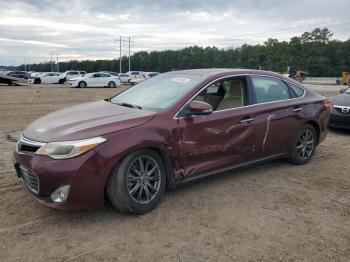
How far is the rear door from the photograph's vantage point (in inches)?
210

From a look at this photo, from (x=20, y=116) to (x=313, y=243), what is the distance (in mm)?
10137

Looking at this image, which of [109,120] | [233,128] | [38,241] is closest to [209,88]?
[233,128]

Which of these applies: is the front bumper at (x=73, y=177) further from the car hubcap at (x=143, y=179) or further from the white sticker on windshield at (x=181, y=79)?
the white sticker on windshield at (x=181, y=79)

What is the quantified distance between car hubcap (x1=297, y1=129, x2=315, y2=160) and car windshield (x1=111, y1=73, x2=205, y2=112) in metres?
2.22

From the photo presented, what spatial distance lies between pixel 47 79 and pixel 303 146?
3998 cm

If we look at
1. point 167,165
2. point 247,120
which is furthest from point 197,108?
point 247,120

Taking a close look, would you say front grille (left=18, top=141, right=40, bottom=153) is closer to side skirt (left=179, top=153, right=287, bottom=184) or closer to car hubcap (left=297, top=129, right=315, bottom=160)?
side skirt (left=179, top=153, right=287, bottom=184)

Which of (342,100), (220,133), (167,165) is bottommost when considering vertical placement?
(167,165)

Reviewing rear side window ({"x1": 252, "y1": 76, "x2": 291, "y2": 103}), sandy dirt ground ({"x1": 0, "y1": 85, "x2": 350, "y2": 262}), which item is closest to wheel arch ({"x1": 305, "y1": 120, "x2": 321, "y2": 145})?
rear side window ({"x1": 252, "y1": 76, "x2": 291, "y2": 103})

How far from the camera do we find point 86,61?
14062 cm

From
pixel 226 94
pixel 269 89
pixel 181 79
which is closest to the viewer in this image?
pixel 181 79

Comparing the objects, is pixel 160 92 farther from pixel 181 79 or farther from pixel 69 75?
pixel 69 75

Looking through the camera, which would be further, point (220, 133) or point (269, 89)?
point (269, 89)

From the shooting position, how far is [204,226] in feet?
13.0
